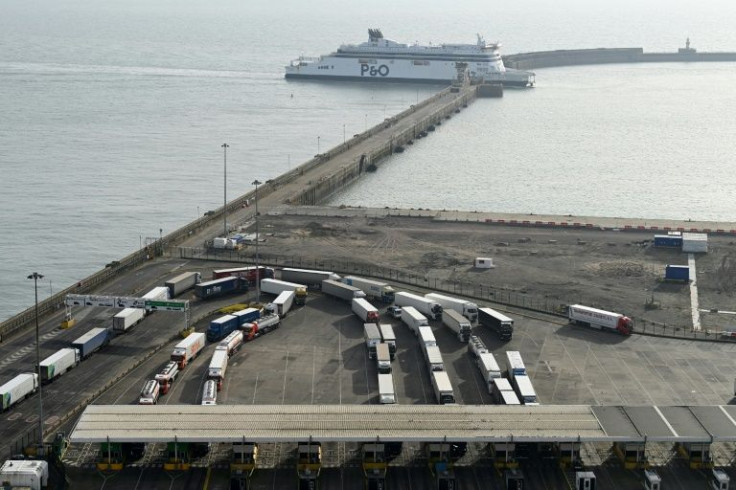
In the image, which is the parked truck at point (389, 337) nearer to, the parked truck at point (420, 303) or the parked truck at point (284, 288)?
the parked truck at point (420, 303)


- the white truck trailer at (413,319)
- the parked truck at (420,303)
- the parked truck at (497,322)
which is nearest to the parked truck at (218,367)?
the white truck trailer at (413,319)

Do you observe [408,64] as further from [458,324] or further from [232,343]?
[232,343]

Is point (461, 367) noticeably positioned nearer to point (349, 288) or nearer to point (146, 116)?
point (349, 288)

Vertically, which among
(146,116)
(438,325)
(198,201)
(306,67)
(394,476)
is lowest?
(394,476)

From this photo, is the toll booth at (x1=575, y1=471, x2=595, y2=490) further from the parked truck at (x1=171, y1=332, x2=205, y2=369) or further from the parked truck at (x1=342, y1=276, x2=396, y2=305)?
the parked truck at (x1=342, y1=276, x2=396, y2=305)

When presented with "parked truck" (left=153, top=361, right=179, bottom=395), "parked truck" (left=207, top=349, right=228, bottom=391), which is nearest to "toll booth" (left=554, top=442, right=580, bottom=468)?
"parked truck" (left=207, top=349, right=228, bottom=391)

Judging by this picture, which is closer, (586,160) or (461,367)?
(461,367)

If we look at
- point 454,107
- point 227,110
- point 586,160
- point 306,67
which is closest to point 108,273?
point 586,160
